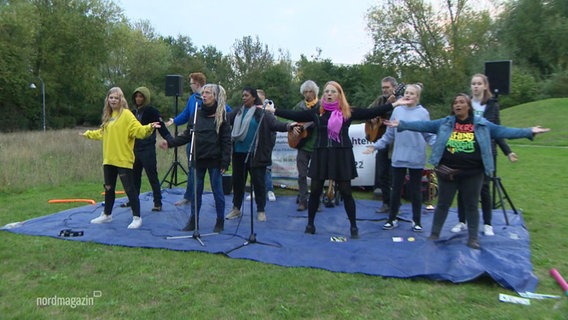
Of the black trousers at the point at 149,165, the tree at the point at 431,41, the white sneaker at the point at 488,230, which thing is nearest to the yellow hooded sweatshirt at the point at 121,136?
the black trousers at the point at 149,165

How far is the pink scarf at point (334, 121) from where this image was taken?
5121 mm

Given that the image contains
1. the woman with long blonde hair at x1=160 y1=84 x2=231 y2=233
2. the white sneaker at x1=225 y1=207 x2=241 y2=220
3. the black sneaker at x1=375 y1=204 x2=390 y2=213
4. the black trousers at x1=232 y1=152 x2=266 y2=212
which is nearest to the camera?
the woman with long blonde hair at x1=160 y1=84 x2=231 y2=233

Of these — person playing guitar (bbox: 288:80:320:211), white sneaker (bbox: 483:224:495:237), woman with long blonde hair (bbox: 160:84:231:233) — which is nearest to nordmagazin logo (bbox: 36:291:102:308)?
woman with long blonde hair (bbox: 160:84:231:233)

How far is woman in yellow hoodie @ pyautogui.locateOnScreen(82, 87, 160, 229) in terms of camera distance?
18.5ft

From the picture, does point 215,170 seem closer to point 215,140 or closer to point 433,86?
point 215,140

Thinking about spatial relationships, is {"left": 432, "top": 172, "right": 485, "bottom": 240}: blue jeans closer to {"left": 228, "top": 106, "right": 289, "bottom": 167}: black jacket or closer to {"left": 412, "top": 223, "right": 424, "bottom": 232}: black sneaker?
{"left": 412, "top": 223, "right": 424, "bottom": 232}: black sneaker

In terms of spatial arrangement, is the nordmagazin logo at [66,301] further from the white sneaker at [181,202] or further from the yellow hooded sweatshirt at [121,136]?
the white sneaker at [181,202]

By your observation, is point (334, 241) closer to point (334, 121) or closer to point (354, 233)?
point (354, 233)

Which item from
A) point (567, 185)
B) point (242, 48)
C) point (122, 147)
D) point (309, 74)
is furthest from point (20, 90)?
point (567, 185)

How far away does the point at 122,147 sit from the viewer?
18.6ft

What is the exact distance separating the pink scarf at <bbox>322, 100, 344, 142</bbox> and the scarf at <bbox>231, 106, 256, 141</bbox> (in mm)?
1224

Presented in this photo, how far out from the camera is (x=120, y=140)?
5656 mm

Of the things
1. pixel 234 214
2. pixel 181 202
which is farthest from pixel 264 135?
pixel 181 202

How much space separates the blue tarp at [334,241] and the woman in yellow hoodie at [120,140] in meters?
0.47
